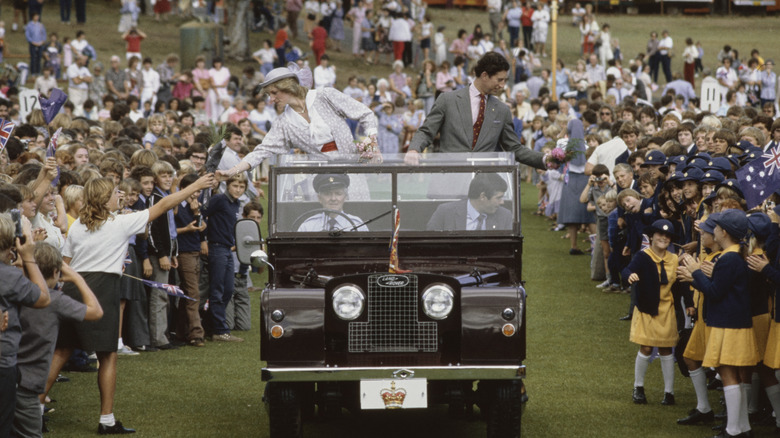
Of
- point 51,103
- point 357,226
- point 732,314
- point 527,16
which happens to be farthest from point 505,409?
point 527,16

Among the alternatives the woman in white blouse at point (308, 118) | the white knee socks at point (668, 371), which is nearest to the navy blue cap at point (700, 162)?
the white knee socks at point (668, 371)

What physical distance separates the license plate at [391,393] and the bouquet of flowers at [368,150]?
193 centimetres

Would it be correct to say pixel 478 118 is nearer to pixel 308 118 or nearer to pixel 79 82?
pixel 308 118

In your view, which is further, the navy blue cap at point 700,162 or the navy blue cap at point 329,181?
the navy blue cap at point 700,162

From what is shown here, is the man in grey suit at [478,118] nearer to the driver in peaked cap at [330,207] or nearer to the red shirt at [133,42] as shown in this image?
the driver in peaked cap at [330,207]

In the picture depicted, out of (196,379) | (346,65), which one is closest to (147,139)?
(196,379)

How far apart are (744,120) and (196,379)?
27.0 ft

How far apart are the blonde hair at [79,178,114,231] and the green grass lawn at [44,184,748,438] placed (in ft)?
5.36

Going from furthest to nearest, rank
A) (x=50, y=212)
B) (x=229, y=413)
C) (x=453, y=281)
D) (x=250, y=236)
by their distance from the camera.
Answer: (x=50, y=212) < (x=229, y=413) < (x=250, y=236) < (x=453, y=281)

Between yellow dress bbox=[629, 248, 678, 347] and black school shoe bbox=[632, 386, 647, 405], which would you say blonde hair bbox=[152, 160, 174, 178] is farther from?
black school shoe bbox=[632, 386, 647, 405]

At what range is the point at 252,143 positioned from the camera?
19859 millimetres

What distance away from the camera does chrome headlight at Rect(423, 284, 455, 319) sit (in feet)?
24.0

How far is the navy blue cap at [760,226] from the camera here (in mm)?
8000

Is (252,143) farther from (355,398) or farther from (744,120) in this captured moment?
(355,398)
